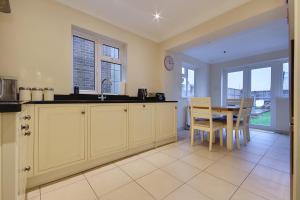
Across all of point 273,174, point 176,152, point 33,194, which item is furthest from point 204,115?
point 33,194

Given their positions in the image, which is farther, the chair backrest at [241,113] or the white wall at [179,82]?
the white wall at [179,82]

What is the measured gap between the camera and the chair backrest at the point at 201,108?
8.14 ft

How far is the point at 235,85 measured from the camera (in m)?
5.14

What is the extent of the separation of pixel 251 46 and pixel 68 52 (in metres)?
4.45

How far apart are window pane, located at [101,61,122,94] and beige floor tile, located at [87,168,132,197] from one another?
150 cm

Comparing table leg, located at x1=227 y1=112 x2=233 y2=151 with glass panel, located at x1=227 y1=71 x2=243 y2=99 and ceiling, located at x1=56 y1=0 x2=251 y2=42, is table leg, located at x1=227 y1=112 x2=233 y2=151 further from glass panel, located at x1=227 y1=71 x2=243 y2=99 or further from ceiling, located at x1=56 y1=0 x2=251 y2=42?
glass panel, located at x1=227 y1=71 x2=243 y2=99

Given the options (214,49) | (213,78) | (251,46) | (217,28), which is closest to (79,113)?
(217,28)

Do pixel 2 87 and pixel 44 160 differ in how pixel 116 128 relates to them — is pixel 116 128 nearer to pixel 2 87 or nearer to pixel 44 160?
pixel 44 160

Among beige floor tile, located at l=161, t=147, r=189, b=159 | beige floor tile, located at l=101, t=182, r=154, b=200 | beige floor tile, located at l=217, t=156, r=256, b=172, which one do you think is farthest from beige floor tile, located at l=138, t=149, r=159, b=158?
beige floor tile, located at l=217, t=156, r=256, b=172

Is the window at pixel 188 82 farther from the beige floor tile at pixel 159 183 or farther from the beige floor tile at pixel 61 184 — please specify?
the beige floor tile at pixel 61 184

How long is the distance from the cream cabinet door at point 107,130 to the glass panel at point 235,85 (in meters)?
4.54

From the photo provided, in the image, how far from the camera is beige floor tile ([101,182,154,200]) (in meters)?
1.30

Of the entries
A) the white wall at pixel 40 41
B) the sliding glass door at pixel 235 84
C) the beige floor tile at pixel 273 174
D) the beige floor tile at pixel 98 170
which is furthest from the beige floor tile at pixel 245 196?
the sliding glass door at pixel 235 84

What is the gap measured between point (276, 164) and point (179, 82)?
8.52 ft
